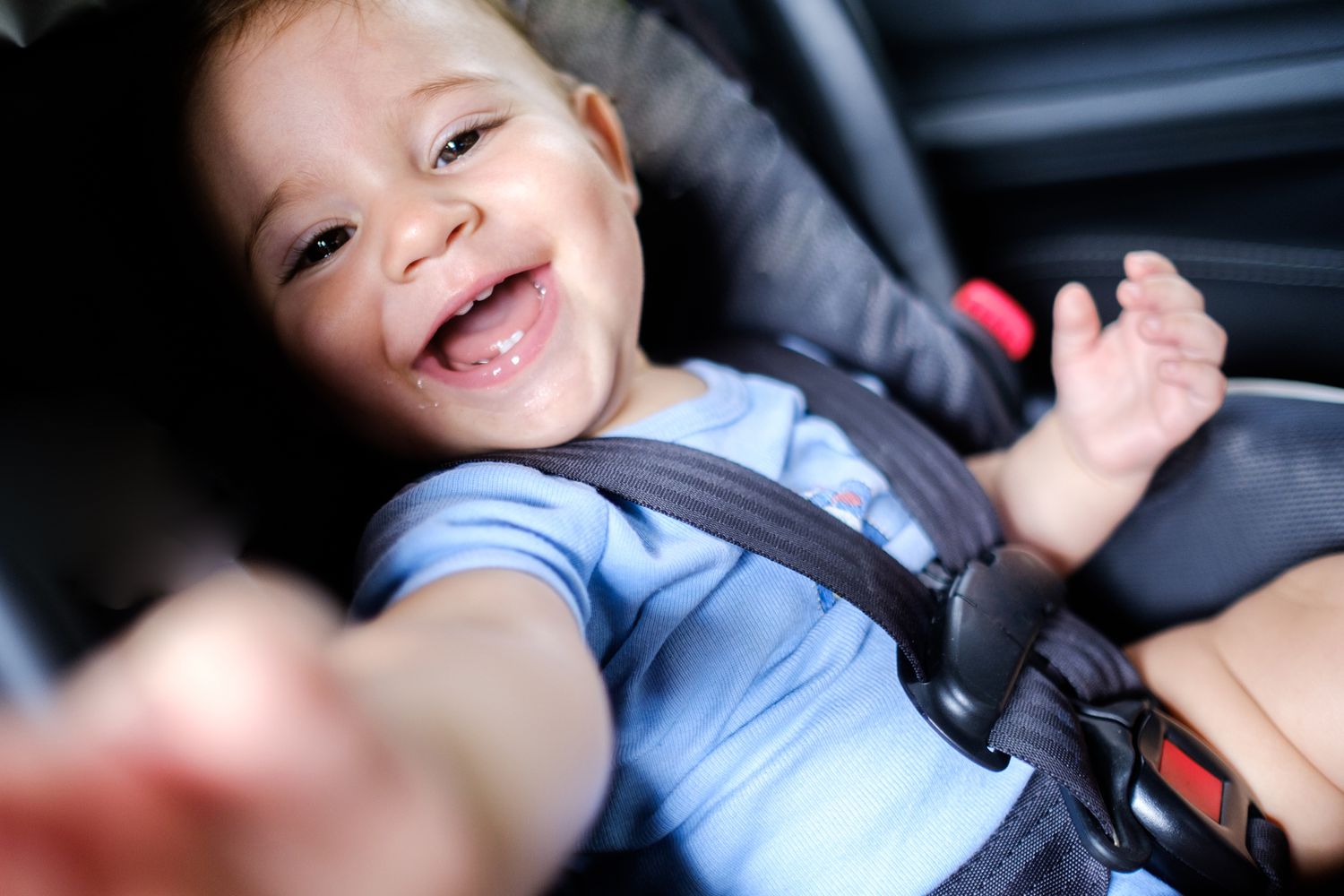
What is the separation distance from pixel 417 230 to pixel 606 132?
0.34 m

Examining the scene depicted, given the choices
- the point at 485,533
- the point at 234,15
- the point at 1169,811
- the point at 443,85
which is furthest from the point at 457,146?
the point at 1169,811

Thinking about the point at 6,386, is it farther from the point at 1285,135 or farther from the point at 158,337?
the point at 1285,135

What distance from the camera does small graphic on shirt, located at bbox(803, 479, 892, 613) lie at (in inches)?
32.3

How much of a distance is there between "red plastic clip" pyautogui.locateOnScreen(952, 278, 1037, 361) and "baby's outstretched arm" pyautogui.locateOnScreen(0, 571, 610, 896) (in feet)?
3.31

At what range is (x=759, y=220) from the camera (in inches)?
40.8

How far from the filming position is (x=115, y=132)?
2.13 feet

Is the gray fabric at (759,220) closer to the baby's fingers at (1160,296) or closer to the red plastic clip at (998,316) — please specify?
the red plastic clip at (998,316)

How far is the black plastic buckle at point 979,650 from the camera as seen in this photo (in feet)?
2.26

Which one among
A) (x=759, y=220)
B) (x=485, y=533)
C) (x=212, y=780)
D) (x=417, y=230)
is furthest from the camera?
(x=759, y=220)

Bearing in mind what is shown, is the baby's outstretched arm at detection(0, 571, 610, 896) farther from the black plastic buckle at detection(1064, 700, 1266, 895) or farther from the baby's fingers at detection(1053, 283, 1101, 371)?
the baby's fingers at detection(1053, 283, 1101, 371)

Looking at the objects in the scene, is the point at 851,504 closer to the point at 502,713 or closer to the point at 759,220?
the point at 759,220

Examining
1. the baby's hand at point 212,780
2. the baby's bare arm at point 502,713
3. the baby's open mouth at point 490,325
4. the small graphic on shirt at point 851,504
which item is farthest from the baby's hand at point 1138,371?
the baby's hand at point 212,780

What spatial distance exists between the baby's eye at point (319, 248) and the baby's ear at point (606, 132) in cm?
27

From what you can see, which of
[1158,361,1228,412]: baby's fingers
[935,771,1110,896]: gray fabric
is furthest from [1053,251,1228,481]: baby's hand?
[935,771,1110,896]: gray fabric
